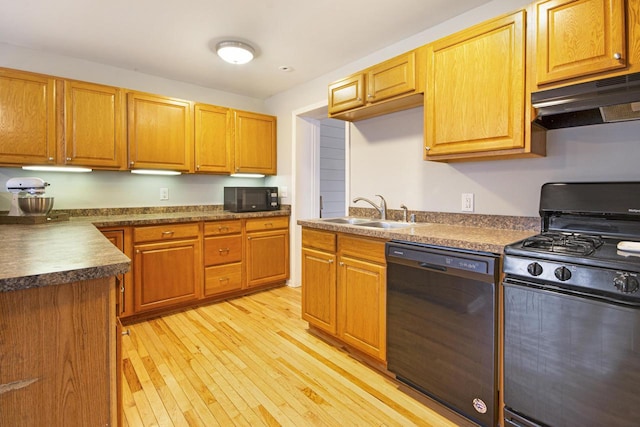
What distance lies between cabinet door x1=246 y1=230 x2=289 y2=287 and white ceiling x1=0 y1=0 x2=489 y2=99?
70.7 inches

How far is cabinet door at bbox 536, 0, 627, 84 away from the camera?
1345 millimetres

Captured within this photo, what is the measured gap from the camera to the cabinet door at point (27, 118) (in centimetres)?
245

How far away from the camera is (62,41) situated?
8.56 ft

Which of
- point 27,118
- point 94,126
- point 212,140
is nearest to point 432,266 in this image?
point 212,140

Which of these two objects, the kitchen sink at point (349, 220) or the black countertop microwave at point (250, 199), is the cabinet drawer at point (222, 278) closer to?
the black countertop microwave at point (250, 199)

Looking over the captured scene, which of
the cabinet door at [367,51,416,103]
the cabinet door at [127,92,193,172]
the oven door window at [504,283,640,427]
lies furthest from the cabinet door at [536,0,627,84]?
the cabinet door at [127,92,193,172]

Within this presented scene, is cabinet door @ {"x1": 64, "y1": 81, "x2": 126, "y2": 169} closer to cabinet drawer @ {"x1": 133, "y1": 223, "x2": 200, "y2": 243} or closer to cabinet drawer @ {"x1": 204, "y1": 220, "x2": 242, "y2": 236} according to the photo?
cabinet drawer @ {"x1": 133, "y1": 223, "x2": 200, "y2": 243}

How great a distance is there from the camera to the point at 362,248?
6.73ft

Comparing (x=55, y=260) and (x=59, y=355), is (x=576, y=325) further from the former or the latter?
(x=55, y=260)

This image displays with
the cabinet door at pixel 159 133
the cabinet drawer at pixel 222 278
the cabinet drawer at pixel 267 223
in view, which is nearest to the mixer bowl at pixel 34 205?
the cabinet door at pixel 159 133

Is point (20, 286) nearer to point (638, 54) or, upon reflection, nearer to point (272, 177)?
point (638, 54)

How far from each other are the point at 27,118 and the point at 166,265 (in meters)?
1.58

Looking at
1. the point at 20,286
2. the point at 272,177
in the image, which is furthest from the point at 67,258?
the point at 272,177

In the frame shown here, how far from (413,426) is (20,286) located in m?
1.67
